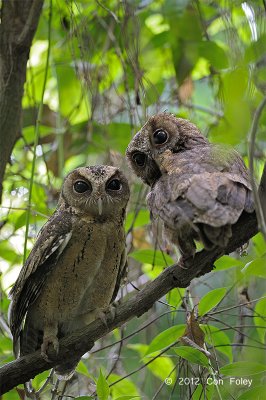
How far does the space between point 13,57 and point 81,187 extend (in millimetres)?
573

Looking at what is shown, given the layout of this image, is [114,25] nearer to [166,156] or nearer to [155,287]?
[166,156]

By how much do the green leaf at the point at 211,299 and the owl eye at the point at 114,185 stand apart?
24.5 inches

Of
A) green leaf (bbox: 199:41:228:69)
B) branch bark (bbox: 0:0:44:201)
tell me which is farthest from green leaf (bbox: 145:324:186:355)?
green leaf (bbox: 199:41:228:69)

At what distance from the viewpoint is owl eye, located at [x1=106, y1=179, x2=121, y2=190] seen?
8.01 ft

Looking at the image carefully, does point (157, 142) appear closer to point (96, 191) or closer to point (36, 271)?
point (96, 191)

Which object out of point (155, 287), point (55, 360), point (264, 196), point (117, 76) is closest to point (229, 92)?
point (264, 196)

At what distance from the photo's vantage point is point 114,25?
3.15 m

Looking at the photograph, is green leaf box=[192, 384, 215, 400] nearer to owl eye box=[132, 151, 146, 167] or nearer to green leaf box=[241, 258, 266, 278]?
green leaf box=[241, 258, 266, 278]

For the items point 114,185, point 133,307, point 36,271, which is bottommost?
point 133,307

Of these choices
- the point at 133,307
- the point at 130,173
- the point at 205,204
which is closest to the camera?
the point at 205,204

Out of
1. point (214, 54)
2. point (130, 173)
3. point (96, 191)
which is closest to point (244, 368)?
point (96, 191)

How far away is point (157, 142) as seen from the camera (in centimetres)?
216

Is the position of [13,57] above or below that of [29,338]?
above

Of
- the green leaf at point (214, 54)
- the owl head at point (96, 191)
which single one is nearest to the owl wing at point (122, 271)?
the owl head at point (96, 191)
